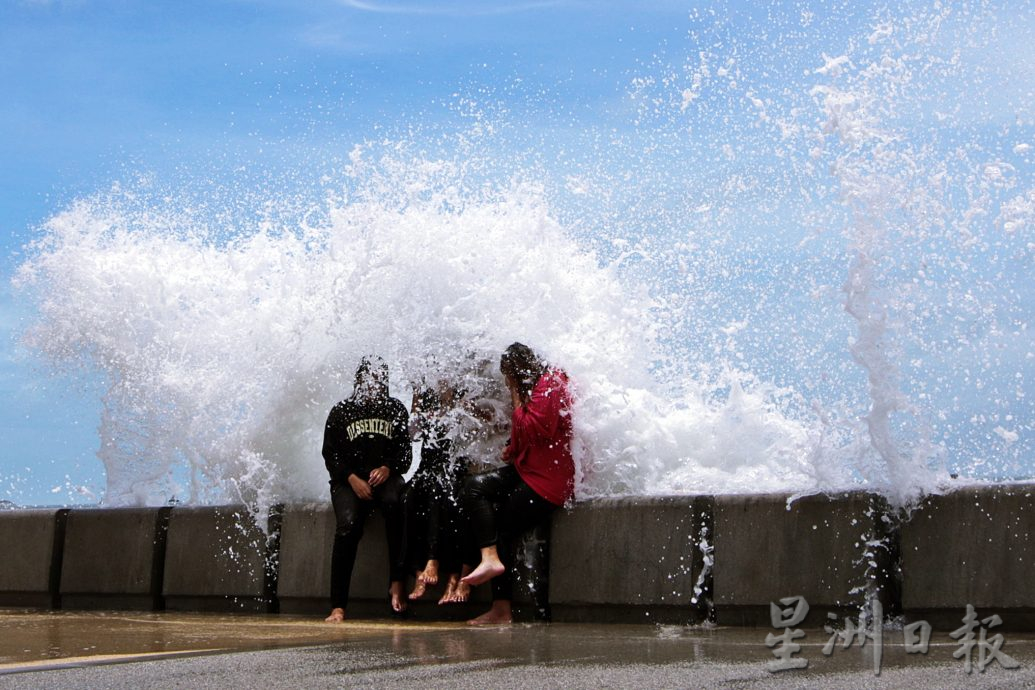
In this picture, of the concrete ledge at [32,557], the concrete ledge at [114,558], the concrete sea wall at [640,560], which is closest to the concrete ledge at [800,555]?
the concrete sea wall at [640,560]

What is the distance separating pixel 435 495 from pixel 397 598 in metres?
0.71

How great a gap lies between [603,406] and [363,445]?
1.70 meters

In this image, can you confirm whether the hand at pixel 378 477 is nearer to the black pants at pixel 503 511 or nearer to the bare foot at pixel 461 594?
the black pants at pixel 503 511

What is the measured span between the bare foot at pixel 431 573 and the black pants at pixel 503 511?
1.33 feet

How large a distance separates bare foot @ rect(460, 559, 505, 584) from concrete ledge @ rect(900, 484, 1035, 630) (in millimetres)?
2348

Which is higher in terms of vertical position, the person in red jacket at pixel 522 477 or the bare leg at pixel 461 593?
the person in red jacket at pixel 522 477

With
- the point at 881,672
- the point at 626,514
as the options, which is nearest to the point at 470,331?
the point at 626,514

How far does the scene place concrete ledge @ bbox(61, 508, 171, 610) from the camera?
991cm

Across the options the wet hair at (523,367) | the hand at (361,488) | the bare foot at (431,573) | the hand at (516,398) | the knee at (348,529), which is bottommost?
the bare foot at (431,573)

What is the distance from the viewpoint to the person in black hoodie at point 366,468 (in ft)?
28.1

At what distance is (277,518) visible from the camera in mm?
9297

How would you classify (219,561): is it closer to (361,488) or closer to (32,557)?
(361,488)

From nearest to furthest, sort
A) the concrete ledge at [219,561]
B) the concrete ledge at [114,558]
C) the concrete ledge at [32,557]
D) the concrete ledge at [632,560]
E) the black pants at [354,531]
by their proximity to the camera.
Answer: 1. the concrete ledge at [632,560]
2. the black pants at [354,531]
3. the concrete ledge at [219,561]
4. the concrete ledge at [114,558]
5. the concrete ledge at [32,557]

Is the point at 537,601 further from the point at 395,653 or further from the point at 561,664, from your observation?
the point at 561,664
